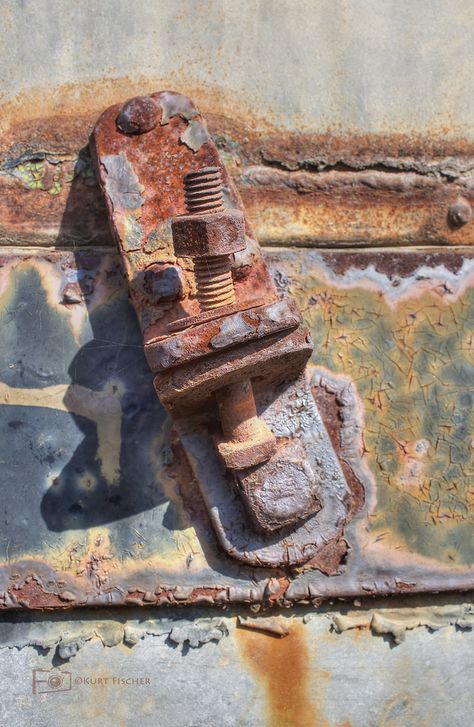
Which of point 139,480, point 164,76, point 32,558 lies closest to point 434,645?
point 139,480

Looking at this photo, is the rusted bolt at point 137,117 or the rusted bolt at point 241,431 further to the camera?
the rusted bolt at point 137,117

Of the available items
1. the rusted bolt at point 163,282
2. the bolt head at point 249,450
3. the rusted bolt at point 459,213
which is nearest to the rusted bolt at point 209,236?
the rusted bolt at point 163,282

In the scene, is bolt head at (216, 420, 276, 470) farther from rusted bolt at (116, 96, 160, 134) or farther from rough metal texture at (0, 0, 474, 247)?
rusted bolt at (116, 96, 160, 134)

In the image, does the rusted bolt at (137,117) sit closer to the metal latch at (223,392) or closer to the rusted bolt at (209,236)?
the metal latch at (223,392)

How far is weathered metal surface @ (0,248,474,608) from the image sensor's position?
54.0 inches

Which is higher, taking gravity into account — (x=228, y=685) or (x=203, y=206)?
(x=203, y=206)

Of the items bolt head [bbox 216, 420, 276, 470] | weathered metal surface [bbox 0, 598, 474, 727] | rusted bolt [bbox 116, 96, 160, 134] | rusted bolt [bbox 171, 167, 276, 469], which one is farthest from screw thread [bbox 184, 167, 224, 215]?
weathered metal surface [bbox 0, 598, 474, 727]

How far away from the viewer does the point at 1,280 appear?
4.65 feet

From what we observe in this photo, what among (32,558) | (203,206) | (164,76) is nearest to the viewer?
(203,206)

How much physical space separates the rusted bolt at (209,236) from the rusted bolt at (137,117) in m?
0.27

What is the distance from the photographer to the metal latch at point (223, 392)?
1.30 metres

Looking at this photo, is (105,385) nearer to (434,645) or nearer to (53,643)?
(53,643)

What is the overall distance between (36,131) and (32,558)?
32.7 inches

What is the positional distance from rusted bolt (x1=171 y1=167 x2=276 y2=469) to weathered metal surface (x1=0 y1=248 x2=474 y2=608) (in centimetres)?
15
